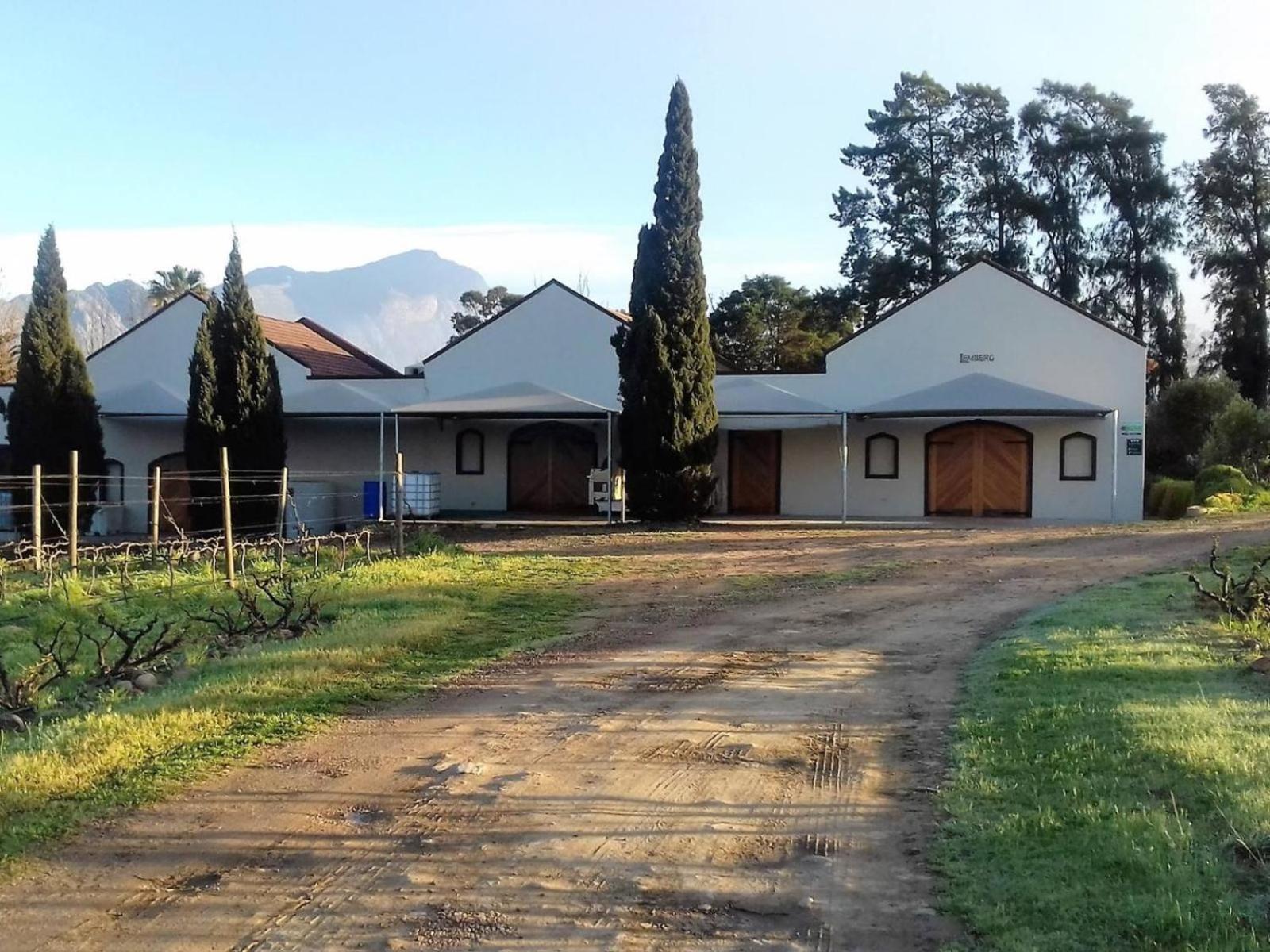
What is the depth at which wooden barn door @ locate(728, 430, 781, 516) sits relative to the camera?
27.1 m

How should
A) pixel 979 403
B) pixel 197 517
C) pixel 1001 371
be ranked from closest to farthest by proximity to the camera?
pixel 979 403 → pixel 197 517 → pixel 1001 371

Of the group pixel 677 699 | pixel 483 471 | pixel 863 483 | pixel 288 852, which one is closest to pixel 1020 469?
pixel 863 483

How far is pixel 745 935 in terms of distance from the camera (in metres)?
4.28

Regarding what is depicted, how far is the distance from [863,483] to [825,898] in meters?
22.6

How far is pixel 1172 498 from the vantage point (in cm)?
2609

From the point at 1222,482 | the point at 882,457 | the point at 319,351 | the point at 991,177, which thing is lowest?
the point at 1222,482

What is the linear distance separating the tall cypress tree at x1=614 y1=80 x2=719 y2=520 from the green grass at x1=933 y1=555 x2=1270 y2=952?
44.2ft

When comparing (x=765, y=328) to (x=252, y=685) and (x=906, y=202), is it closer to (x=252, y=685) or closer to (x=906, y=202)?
(x=906, y=202)

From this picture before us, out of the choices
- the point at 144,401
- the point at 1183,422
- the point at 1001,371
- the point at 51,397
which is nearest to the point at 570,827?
the point at 1001,371

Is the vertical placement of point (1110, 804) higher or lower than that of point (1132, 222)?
lower

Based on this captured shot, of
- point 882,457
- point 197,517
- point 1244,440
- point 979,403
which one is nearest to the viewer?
point 979,403

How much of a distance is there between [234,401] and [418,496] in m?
4.35

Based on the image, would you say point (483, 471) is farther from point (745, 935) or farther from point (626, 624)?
point (745, 935)

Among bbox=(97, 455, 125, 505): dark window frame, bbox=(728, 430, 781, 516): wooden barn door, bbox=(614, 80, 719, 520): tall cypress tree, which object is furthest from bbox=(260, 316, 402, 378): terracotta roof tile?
bbox=(614, 80, 719, 520): tall cypress tree
